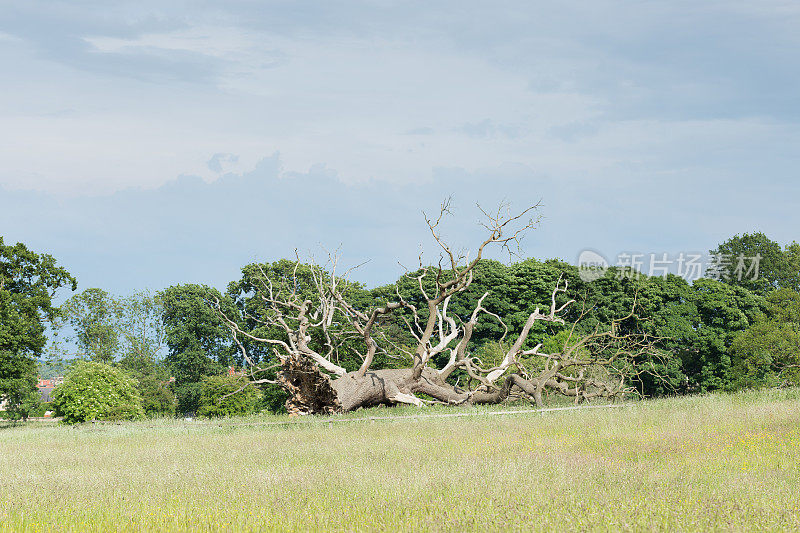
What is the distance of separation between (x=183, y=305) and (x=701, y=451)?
46687 millimetres

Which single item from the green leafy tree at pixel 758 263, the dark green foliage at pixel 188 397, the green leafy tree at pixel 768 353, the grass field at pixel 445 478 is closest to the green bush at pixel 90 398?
the dark green foliage at pixel 188 397

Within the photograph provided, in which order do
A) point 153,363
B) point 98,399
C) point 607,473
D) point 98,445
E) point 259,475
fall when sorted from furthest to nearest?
point 153,363 < point 98,399 < point 98,445 < point 259,475 < point 607,473

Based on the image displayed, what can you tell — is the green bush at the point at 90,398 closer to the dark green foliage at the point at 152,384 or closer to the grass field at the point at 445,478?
the dark green foliage at the point at 152,384

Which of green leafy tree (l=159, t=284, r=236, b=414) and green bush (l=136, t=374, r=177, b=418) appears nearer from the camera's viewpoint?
green bush (l=136, t=374, r=177, b=418)

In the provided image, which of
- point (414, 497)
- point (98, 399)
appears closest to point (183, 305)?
point (98, 399)

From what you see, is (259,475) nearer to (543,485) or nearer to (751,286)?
(543,485)

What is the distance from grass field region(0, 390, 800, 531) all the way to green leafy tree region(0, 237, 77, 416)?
19.5 metres

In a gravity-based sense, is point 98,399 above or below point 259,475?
below

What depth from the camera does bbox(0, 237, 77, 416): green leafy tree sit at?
1394 inches

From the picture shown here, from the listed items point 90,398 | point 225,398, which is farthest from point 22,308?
point 225,398

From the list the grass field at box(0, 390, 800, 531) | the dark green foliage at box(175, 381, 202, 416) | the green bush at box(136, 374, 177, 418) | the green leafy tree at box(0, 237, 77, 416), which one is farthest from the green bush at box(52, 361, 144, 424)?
the grass field at box(0, 390, 800, 531)

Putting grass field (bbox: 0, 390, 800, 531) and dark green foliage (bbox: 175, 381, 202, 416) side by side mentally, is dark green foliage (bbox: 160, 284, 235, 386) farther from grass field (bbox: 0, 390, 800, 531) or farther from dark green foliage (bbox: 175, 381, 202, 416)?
grass field (bbox: 0, 390, 800, 531)

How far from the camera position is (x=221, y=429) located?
69.7 ft

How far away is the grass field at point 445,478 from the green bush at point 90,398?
64.0 feet
